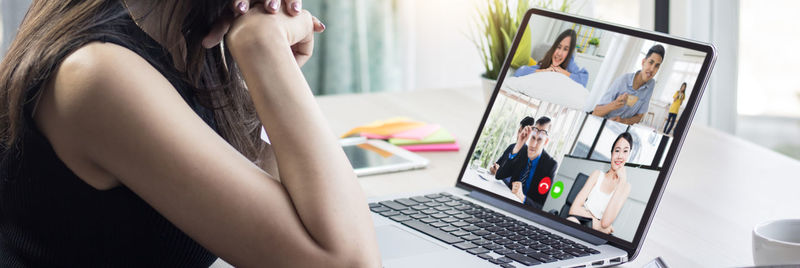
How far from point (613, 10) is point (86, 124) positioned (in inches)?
77.5

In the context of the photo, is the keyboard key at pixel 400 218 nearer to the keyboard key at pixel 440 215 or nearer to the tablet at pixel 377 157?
the keyboard key at pixel 440 215

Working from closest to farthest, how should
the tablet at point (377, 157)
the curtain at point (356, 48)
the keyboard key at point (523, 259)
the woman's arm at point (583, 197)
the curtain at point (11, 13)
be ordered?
the keyboard key at point (523, 259) → the woman's arm at point (583, 197) → the tablet at point (377, 157) → the curtain at point (11, 13) → the curtain at point (356, 48)

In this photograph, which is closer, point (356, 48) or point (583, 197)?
point (583, 197)

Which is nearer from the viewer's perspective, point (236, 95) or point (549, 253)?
point (549, 253)

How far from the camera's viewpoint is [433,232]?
36.8 inches

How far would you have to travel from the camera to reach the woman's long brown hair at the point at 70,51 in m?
0.76

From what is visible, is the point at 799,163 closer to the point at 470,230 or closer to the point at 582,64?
the point at 582,64

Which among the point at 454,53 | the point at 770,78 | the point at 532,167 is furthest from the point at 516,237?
the point at 770,78

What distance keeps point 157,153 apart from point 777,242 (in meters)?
0.56

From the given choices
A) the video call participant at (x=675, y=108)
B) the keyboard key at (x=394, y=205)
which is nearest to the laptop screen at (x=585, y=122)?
the video call participant at (x=675, y=108)

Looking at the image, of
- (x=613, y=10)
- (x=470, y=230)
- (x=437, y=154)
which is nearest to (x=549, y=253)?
(x=470, y=230)

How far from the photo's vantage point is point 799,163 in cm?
125

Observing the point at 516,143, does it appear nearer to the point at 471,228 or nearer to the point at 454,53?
the point at 471,228

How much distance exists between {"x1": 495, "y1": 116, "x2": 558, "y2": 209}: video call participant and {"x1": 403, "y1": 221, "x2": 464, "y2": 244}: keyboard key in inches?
4.8
